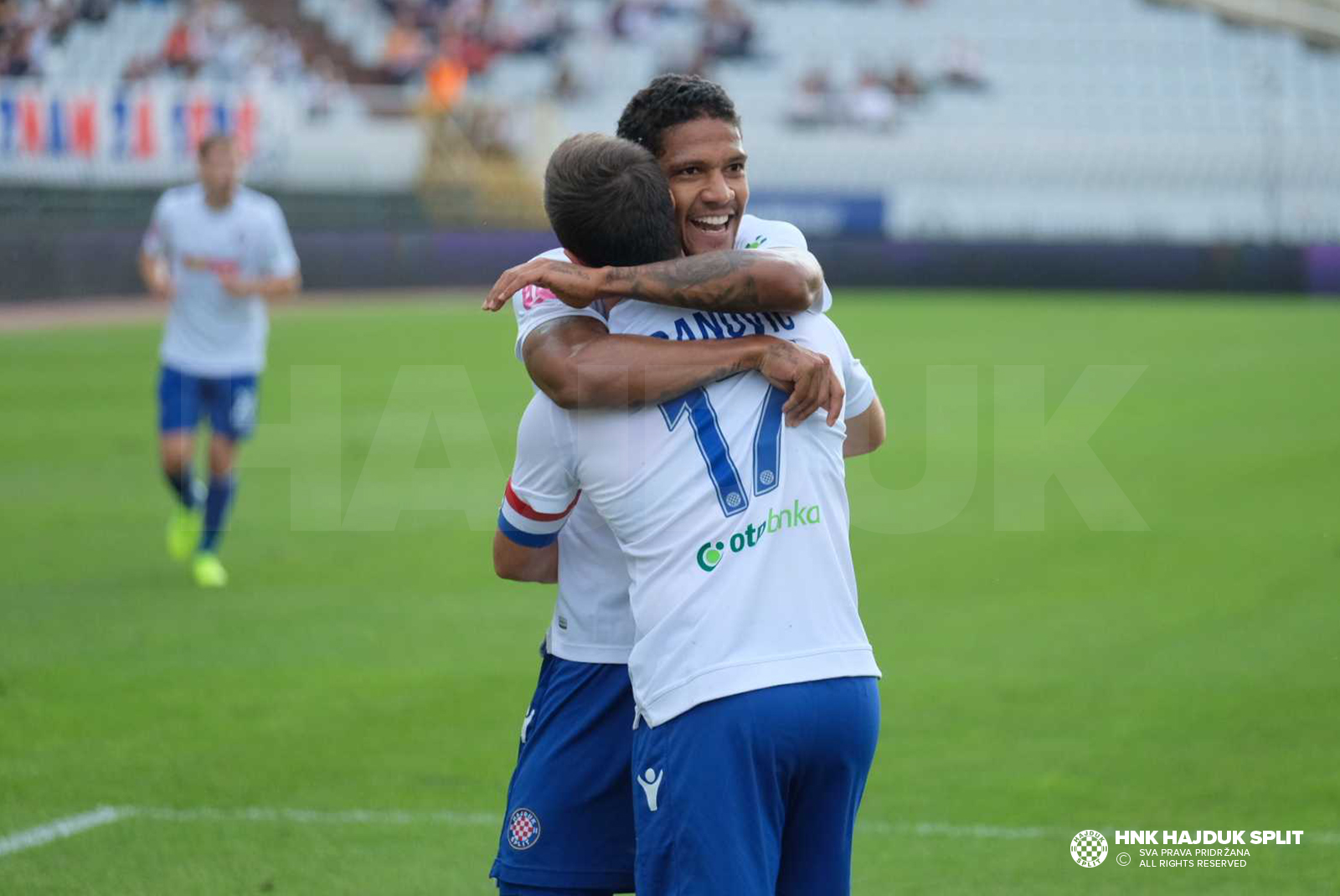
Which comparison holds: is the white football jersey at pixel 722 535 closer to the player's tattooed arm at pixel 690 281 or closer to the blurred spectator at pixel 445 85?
the player's tattooed arm at pixel 690 281

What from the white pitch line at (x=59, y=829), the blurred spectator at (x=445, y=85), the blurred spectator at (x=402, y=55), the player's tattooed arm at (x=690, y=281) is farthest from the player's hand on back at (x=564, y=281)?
the blurred spectator at (x=402, y=55)

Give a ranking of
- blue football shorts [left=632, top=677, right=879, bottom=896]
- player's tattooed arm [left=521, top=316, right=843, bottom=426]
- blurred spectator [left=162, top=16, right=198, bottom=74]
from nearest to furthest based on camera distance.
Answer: blue football shorts [left=632, top=677, right=879, bottom=896] < player's tattooed arm [left=521, top=316, right=843, bottom=426] < blurred spectator [left=162, top=16, right=198, bottom=74]

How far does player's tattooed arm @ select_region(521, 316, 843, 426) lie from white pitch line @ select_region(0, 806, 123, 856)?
334 centimetres

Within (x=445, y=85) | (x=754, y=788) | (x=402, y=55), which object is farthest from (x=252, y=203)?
(x=402, y=55)

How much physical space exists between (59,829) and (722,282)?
146 inches

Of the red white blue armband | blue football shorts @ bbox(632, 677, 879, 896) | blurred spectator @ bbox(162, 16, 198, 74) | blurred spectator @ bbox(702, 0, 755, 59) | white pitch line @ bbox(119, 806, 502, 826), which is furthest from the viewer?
blurred spectator @ bbox(702, 0, 755, 59)

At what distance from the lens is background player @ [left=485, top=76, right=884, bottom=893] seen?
3.00 metres

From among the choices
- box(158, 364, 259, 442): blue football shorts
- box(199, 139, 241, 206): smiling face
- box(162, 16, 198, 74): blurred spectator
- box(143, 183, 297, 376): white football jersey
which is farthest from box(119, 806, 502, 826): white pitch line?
box(162, 16, 198, 74): blurred spectator

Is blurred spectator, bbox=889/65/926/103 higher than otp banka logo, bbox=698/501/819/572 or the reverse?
higher

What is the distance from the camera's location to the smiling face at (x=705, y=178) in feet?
10.4

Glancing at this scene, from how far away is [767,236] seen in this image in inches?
131

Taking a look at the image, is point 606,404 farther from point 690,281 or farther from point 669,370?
point 690,281

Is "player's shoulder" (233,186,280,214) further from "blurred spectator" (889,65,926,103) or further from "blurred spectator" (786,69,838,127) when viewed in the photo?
"blurred spectator" (889,65,926,103)

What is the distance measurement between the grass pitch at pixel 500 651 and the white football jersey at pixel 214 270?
1.27 m
